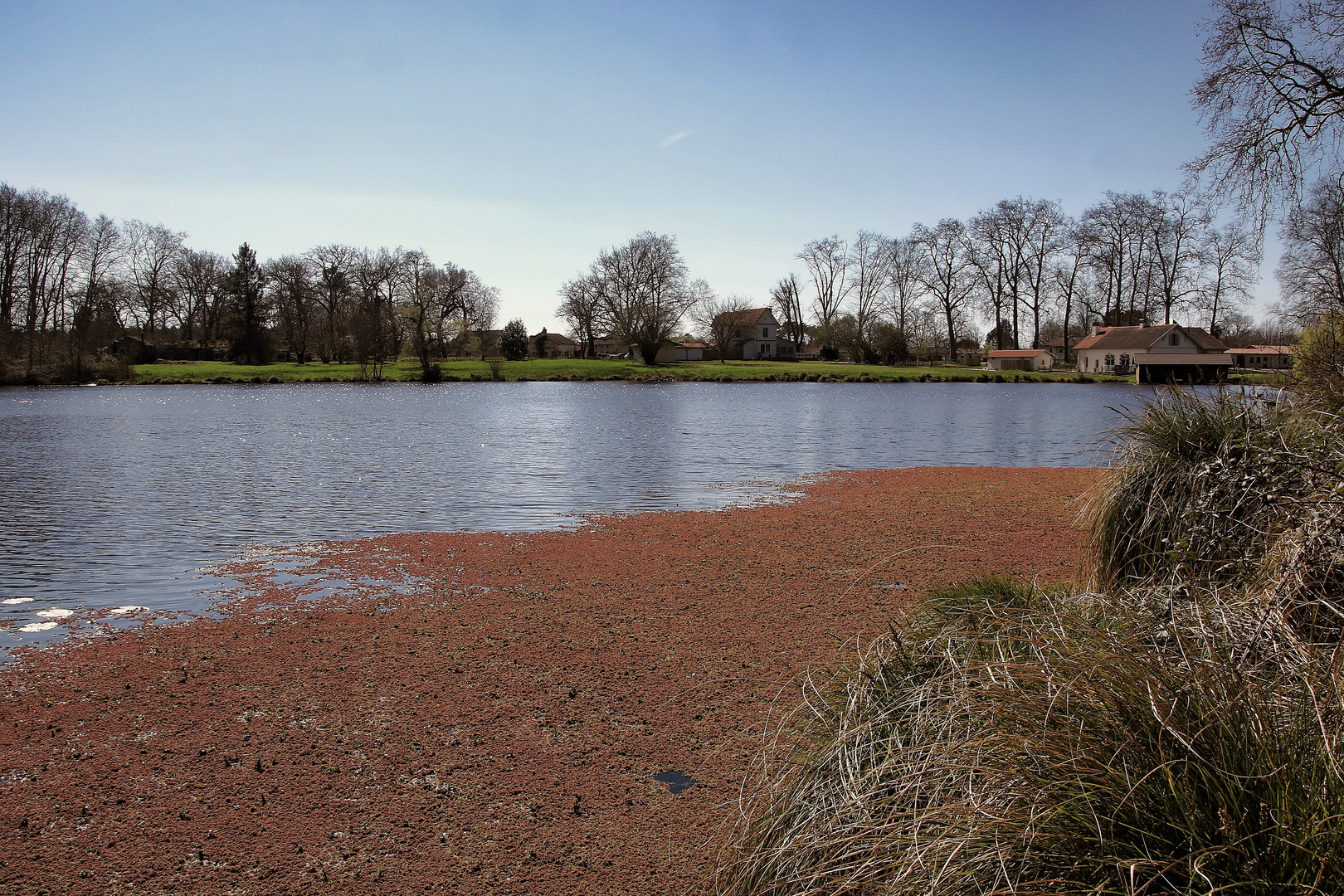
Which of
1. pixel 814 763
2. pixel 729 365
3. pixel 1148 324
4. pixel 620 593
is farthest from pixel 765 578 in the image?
pixel 1148 324

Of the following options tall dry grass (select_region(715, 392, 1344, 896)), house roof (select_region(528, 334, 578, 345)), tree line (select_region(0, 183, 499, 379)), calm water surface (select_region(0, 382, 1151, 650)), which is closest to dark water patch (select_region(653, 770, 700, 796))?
tall dry grass (select_region(715, 392, 1344, 896))

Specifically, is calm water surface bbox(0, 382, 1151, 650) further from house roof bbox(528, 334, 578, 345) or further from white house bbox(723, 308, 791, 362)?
house roof bbox(528, 334, 578, 345)

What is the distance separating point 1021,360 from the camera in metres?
88.9

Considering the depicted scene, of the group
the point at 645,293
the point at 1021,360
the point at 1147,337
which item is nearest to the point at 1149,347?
the point at 1147,337

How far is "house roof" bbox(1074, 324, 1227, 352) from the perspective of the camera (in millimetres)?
72375

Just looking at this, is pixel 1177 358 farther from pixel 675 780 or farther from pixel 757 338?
pixel 675 780

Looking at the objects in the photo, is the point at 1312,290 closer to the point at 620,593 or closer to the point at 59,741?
the point at 620,593

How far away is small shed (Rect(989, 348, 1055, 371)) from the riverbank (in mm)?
84903

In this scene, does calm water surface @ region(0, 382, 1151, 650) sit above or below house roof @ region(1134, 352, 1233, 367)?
below

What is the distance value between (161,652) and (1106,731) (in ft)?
21.9

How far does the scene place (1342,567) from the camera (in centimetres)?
363

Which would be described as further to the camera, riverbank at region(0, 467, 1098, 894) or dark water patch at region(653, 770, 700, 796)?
dark water patch at region(653, 770, 700, 796)

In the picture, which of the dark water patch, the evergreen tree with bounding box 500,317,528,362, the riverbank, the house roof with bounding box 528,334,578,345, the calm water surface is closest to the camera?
the riverbank

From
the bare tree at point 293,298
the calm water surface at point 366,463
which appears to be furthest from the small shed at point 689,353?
the calm water surface at point 366,463
